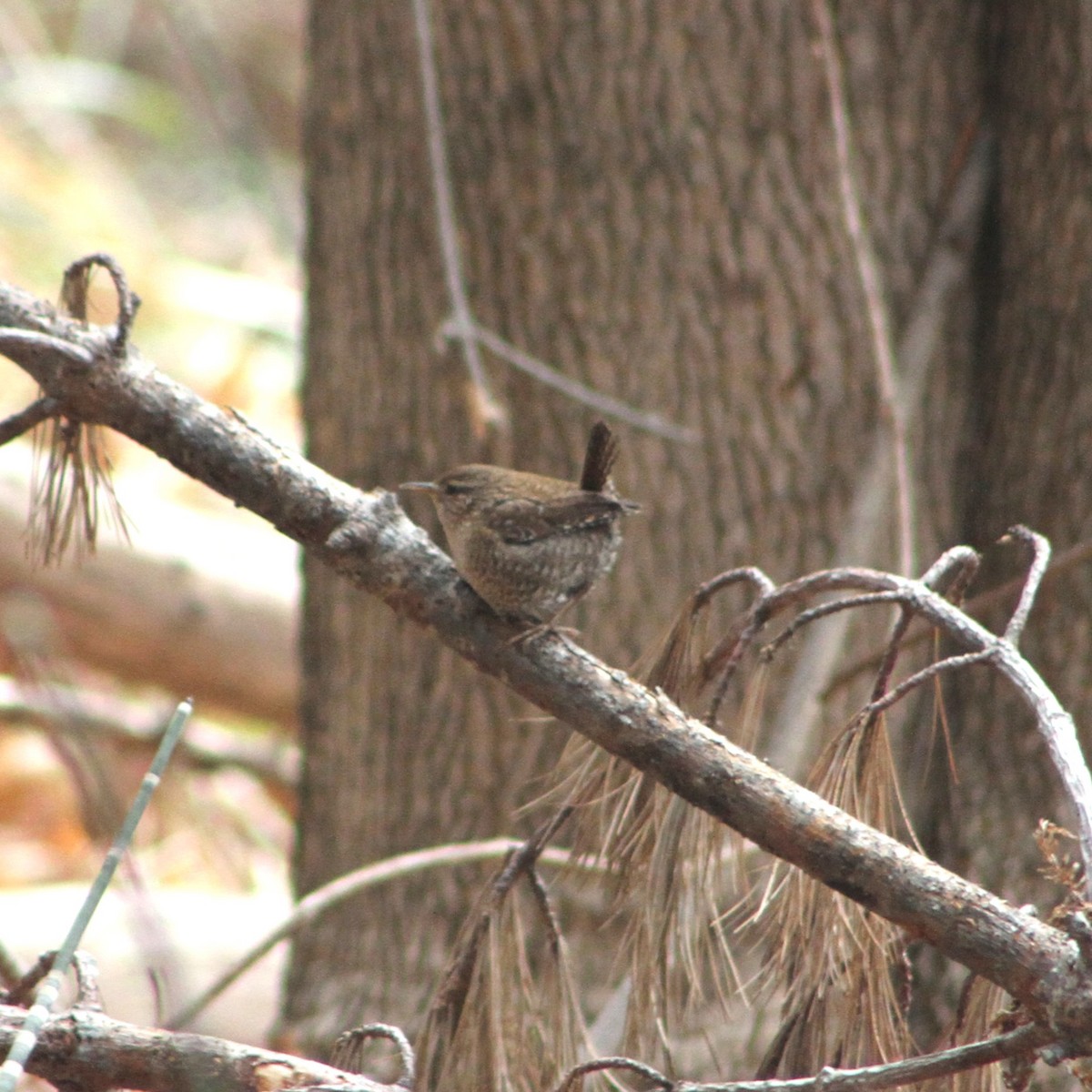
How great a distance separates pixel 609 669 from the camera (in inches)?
59.4

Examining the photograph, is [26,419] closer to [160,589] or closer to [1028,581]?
[1028,581]

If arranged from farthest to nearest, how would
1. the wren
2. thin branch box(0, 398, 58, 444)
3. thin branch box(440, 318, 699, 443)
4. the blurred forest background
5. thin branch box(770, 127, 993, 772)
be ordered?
the blurred forest background < thin branch box(770, 127, 993, 772) < thin branch box(440, 318, 699, 443) < the wren < thin branch box(0, 398, 58, 444)

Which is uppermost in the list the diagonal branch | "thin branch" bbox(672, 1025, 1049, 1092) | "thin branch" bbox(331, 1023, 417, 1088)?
the diagonal branch

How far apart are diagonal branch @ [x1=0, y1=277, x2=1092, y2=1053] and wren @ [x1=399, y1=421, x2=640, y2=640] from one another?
106 mm

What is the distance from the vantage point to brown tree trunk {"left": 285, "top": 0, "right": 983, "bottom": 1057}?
273 cm

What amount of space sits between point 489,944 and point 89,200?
6963 millimetres

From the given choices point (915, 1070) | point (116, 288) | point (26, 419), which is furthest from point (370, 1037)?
point (116, 288)

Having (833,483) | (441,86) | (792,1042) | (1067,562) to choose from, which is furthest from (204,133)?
(792,1042)

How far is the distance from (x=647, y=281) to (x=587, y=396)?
1.09ft

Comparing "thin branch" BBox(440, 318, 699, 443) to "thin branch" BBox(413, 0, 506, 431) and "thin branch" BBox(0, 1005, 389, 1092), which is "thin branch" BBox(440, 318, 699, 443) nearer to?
"thin branch" BBox(413, 0, 506, 431)

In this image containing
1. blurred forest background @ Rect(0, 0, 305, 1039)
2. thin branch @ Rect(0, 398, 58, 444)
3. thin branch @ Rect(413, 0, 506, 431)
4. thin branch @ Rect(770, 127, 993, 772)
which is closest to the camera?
thin branch @ Rect(0, 398, 58, 444)

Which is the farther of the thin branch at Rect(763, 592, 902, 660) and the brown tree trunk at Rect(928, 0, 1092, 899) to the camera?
the brown tree trunk at Rect(928, 0, 1092, 899)

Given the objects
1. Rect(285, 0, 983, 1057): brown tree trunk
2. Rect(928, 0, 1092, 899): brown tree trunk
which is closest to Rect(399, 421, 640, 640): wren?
Rect(285, 0, 983, 1057): brown tree trunk

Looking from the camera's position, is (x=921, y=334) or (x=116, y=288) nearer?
(x=116, y=288)
